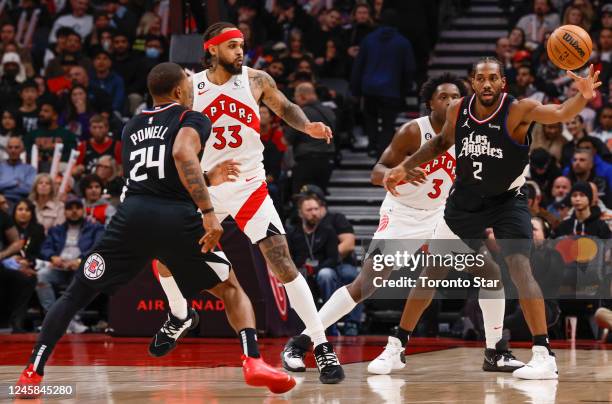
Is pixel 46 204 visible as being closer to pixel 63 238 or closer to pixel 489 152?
pixel 63 238

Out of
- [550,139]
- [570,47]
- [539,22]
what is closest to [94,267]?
[570,47]

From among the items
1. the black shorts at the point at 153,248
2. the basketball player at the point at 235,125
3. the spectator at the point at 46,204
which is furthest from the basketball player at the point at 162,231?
the spectator at the point at 46,204

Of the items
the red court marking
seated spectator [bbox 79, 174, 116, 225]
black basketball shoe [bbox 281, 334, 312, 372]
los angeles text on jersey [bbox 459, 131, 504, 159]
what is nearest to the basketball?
los angeles text on jersey [bbox 459, 131, 504, 159]

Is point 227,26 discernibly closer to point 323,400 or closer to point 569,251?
point 323,400

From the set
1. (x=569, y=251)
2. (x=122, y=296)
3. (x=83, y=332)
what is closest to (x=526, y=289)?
(x=569, y=251)

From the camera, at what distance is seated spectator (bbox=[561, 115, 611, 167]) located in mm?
12562

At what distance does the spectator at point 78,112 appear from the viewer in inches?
601

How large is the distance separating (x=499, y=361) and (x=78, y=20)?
39.0ft

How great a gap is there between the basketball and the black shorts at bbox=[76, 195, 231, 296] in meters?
2.55

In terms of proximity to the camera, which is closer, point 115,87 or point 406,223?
point 406,223

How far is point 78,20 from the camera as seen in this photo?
1803cm

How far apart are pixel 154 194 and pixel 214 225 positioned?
486mm

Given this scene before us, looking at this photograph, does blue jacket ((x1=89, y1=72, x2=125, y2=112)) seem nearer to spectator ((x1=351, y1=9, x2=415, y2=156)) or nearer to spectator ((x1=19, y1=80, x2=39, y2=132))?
spectator ((x1=19, y1=80, x2=39, y2=132))

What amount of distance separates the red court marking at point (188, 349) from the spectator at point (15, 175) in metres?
2.79
